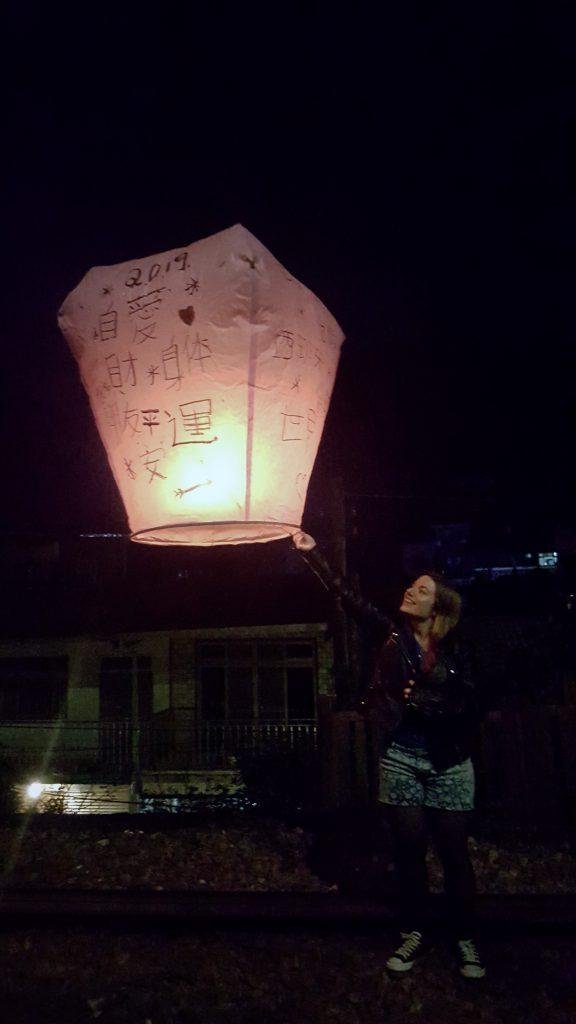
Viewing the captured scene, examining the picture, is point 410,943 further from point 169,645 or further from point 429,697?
point 169,645

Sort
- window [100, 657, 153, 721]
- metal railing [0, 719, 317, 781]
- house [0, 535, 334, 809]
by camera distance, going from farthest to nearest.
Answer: window [100, 657, 153, 721], house [0, 535, 334, 809], metal railing [0, 719, 317, 781]

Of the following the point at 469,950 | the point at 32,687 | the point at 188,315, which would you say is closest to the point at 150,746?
the point at 32,687

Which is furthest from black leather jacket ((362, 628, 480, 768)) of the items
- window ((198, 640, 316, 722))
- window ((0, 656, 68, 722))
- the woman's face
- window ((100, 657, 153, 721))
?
window ((0, 656, 68, 722))

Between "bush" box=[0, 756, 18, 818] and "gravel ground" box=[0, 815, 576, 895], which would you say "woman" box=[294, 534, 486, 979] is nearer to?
"gravel ground" box=[0, 815, 576, 895]

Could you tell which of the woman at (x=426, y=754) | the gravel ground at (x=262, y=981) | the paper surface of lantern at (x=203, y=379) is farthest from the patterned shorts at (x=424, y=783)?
the paper surface of lantern at (x=203, y=379)

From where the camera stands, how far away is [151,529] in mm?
3594

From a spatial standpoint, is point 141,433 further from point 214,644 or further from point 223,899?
point 214,644

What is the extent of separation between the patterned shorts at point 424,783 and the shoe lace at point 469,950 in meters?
0.75

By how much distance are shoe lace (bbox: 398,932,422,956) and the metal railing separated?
6804mm

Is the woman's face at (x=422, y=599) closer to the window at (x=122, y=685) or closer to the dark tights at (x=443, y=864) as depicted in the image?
the dark tights at (x=443, y=864)

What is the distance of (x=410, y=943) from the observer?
377cm

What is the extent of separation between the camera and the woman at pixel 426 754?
11.9ft

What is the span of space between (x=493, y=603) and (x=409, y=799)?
14054 mm

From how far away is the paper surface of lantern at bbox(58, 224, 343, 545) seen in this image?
3482 mm
